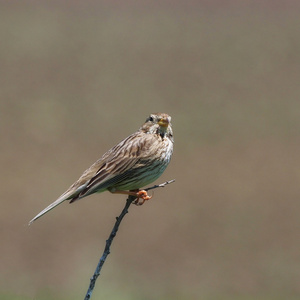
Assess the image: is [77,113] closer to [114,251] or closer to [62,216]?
[62,216]

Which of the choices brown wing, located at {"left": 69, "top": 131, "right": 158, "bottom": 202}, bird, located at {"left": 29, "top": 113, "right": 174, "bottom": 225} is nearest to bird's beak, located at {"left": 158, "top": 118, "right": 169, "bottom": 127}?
bird, located at {"left": 29, "top": 113, "right": 174, "bottom": 225}

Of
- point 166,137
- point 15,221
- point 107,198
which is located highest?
point 107,198

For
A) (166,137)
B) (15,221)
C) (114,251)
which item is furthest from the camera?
(15,221)

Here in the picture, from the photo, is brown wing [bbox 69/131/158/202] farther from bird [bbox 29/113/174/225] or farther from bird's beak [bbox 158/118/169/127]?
bird's beak [bbox 158/118/169/127]

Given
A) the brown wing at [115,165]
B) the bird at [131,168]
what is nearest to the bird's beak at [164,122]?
the bird at [131,168]

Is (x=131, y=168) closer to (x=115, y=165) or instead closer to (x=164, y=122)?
(x=115, y=165)

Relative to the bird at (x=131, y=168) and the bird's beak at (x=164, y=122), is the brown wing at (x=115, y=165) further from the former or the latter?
the bird's beak at (x=164, y=122)

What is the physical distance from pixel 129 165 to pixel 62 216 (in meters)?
6.54

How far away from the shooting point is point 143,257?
10.8 meters

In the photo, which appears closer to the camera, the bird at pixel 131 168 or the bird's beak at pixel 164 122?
the bird at pixel 131 168

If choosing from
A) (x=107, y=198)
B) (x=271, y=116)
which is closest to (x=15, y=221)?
(x=107, y=198)

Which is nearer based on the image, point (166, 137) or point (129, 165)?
point (129, 165)

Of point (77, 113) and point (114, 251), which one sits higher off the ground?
point (77, 113)

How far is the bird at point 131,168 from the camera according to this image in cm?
570
